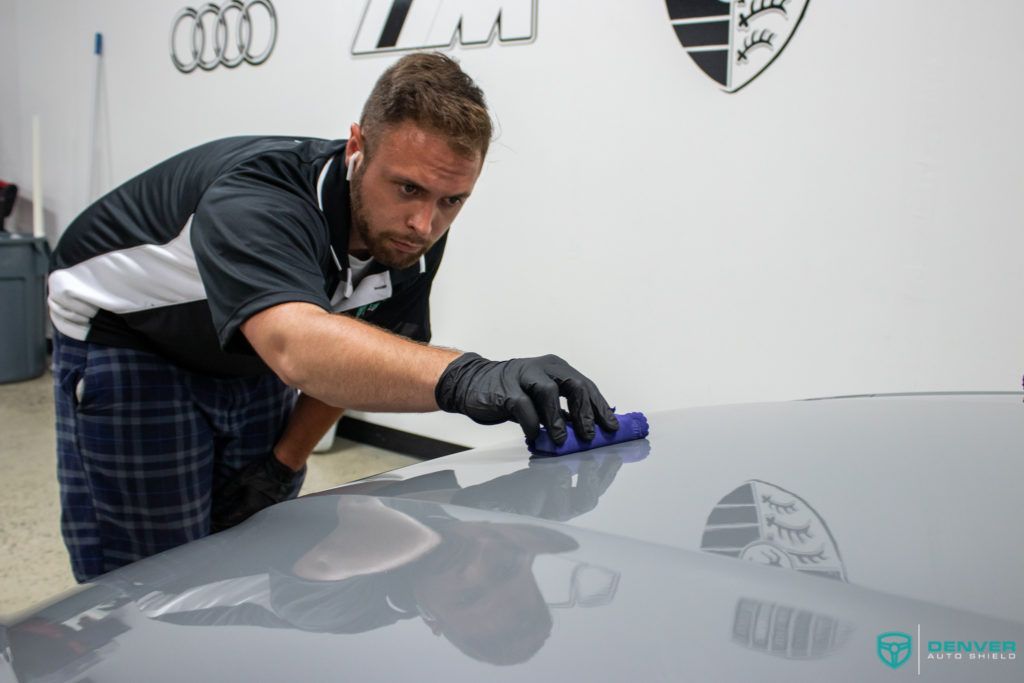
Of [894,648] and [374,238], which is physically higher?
[374,238]

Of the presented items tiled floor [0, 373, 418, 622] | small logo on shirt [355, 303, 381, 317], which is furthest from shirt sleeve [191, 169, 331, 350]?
tiled floor [0, 373, 418, 622]

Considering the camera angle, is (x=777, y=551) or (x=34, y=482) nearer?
(x=777, y=551)

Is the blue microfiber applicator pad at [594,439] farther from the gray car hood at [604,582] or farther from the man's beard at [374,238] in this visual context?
the man's beard at [374,238]

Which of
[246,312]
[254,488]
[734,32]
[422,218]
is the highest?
[734,32]

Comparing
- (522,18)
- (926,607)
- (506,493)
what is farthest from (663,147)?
(926,607)

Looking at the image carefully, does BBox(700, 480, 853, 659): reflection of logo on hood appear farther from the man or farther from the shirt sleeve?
the shirt sleeve

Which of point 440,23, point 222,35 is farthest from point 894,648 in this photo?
point 222,35

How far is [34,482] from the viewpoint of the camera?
292 centimetres

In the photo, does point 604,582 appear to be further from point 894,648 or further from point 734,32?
point 734,32

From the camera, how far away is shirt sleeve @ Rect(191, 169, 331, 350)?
105 cm

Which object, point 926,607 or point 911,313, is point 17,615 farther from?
point 911,313

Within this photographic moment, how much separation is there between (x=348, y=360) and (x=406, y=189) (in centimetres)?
42

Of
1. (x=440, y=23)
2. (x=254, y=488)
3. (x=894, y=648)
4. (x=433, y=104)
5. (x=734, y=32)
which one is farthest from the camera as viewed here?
(x=440, y=23)

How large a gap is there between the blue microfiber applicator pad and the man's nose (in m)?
0.54
